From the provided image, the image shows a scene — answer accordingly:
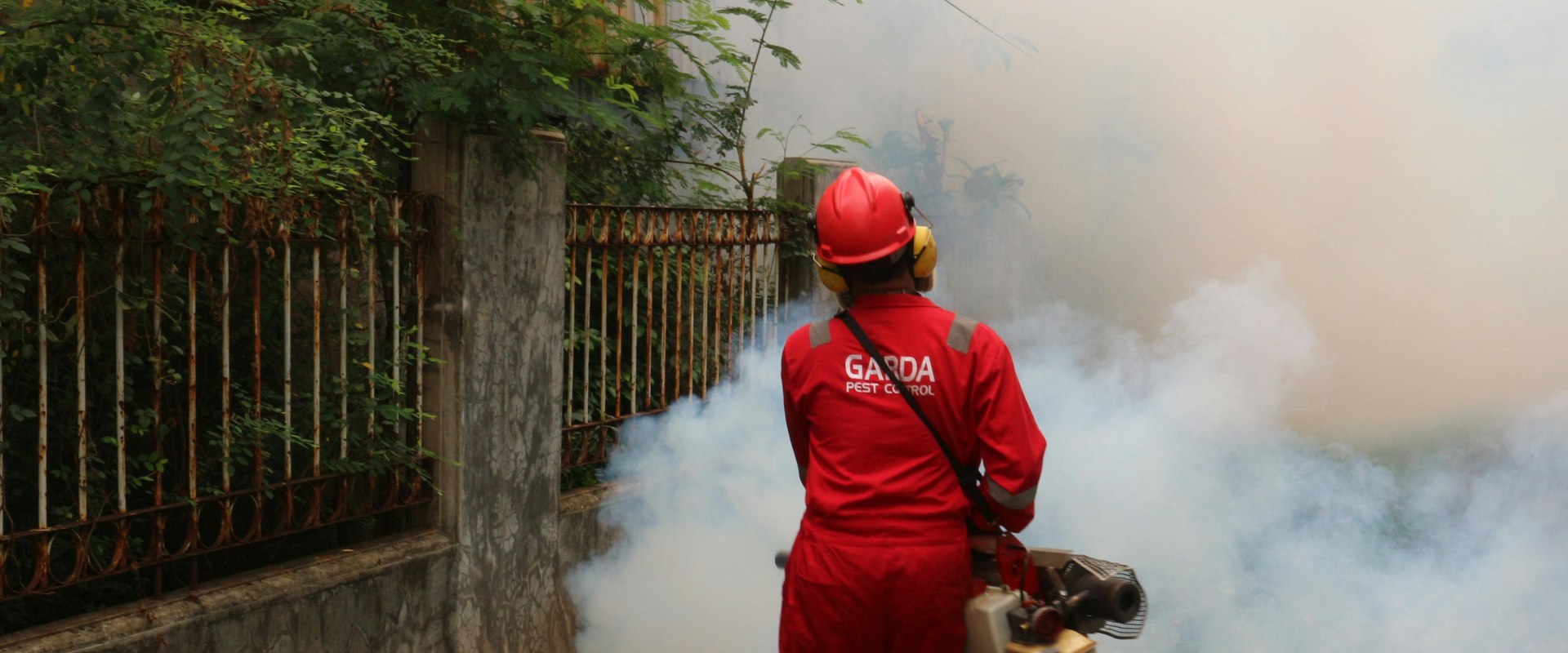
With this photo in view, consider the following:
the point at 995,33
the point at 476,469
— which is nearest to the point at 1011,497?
the point at 476,469

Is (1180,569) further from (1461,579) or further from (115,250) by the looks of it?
(115,250)

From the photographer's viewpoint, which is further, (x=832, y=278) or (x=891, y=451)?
(x=832, y=278)

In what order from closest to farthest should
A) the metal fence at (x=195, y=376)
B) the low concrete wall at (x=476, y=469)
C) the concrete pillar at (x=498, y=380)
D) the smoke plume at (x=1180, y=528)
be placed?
the metal fence at (x=195, y=376) → the low concrete wall at (x=476, y=469) → the concrete pillar at (x=498, y=380) → the smoke plume at (x=1180, y=528)

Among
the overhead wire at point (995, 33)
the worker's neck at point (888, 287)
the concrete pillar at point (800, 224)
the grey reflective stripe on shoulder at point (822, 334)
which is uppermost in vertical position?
the overhead wire at point (995, 33)

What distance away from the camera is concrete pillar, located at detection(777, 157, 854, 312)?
7.55 m

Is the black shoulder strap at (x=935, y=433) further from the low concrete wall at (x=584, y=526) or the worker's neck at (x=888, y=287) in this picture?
the low concrete wall at (x=584, y=526)

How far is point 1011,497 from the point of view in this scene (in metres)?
3.34

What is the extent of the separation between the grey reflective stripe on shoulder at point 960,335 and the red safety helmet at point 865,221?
269 millimetres

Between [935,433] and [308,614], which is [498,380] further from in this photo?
[935,433]

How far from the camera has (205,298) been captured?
4559 mm

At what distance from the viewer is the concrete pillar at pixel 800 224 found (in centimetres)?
755

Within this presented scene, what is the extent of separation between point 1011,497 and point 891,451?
322 mm

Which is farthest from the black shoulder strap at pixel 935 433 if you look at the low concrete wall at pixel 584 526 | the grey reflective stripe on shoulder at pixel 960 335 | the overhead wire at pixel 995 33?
the overhead wire at pixel 995 33

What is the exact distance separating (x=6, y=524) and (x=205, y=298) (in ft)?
3.09
